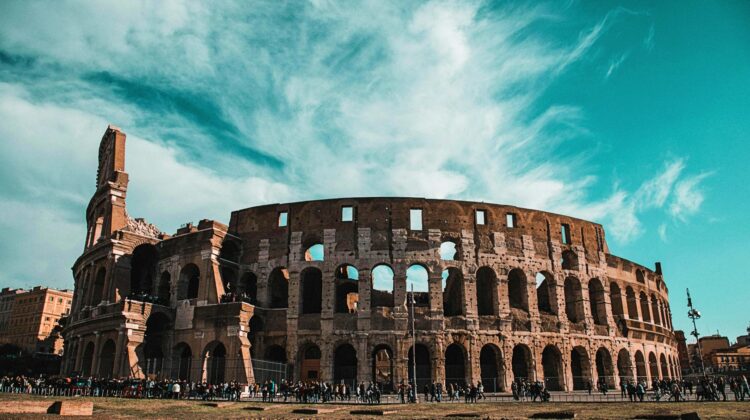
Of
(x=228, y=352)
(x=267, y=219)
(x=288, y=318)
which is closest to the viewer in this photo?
(x=228, y=352)

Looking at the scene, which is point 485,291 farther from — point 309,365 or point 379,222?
point 309,365

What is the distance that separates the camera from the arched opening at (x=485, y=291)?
35406mm

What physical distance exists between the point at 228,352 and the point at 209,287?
14.5 ft

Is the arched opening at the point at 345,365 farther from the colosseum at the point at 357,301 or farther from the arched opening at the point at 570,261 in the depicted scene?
the arched opening at the point at 570,261

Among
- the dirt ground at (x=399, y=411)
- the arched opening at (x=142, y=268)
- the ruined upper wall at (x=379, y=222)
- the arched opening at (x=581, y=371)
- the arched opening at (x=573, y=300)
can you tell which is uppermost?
the ruined upper wall at (x=379, y=222)

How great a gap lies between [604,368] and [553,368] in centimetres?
434

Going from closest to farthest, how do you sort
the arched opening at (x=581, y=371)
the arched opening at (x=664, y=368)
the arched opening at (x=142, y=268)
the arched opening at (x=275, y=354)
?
1. the arched opening at (x=275, y=354)
2. the arched opening at (x=581, y=371)
3. the arched opening at (x=142, y=268)
4. the arched opening at (x=664, y=368)

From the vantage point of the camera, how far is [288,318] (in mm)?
33062

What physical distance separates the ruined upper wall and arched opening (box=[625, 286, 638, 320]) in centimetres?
850

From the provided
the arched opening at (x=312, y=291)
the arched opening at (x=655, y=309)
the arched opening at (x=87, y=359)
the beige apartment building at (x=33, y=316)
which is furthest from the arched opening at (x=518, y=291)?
the beige apartment building at (x=33, y=316)

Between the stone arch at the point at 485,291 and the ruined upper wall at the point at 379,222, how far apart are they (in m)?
2.00

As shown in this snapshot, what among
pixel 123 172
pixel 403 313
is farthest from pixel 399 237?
pixel 123 172

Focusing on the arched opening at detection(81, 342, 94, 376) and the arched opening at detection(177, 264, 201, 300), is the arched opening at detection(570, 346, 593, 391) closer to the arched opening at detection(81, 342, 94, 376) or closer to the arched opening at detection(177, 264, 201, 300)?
the arched opening at detection(177, 264, 201, 300)

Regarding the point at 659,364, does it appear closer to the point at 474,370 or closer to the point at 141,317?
the point at 474,370
